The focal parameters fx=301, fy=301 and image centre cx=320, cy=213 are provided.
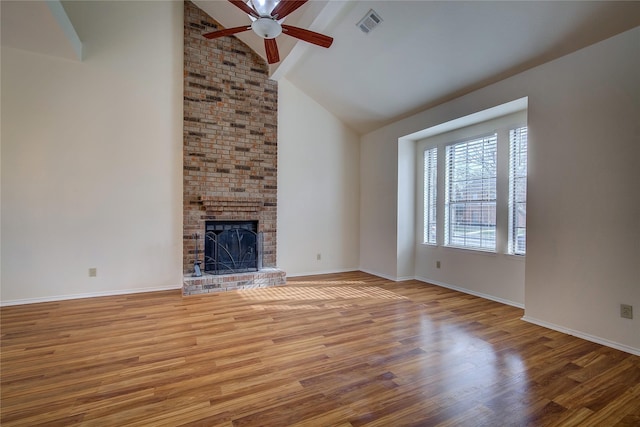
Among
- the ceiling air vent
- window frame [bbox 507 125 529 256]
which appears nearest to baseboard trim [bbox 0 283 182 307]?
the ceiling air vent

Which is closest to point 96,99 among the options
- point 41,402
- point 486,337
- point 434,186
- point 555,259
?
point 41,402

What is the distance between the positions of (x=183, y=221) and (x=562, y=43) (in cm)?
483

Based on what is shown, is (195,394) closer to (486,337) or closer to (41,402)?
(41,402)

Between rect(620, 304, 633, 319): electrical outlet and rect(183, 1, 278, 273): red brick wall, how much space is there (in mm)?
4173

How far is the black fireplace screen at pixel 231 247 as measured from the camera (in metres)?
4.60

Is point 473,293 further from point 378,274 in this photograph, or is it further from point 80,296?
point 80,296

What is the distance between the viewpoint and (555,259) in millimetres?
2920

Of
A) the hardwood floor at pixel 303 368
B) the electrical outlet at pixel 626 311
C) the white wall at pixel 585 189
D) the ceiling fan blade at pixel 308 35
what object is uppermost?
the ceiling fan blade at pixel 308 35

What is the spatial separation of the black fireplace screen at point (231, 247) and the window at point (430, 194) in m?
2.78

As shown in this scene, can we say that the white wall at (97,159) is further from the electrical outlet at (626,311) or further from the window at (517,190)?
the electrical outlet at (626,311)

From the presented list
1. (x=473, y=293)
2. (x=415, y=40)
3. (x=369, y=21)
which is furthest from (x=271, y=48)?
(x=473, y=293)

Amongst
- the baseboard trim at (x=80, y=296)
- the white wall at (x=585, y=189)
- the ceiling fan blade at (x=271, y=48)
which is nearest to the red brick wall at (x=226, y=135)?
the baseboard trim at (x=80, y=296)

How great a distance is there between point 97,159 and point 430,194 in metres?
4.85

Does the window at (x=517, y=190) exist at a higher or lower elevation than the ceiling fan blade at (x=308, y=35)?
lower
